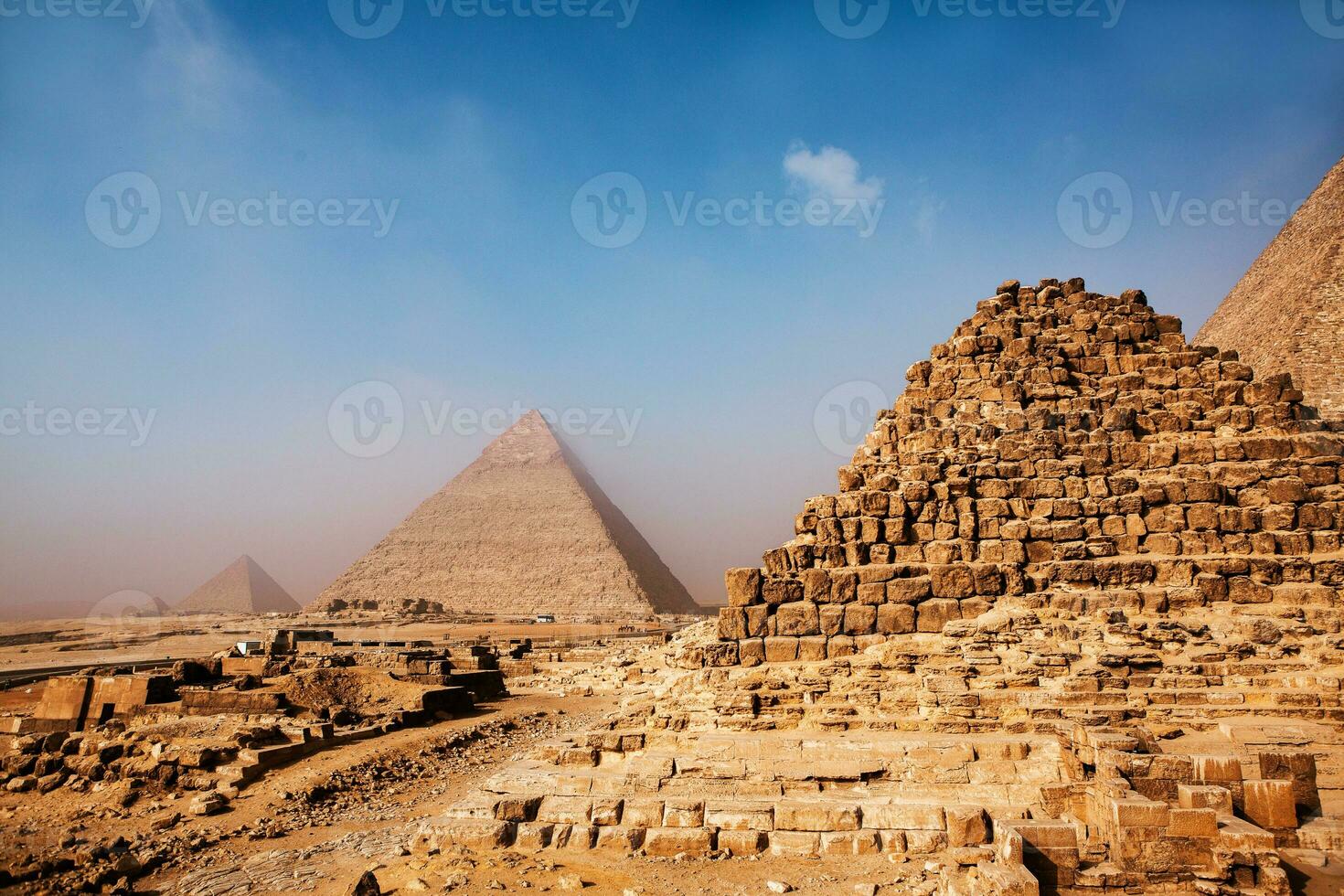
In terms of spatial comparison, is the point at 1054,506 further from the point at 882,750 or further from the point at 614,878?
the point at 614,878

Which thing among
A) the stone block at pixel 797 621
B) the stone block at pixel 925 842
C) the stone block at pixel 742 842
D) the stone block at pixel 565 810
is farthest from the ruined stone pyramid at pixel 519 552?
the stone block at pixel 925 842

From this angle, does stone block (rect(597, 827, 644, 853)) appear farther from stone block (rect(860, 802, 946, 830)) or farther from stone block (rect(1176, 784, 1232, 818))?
stone block (rect(1176, 784, 1232, 818))

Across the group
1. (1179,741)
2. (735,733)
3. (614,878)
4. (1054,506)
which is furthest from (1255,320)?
(614,878)

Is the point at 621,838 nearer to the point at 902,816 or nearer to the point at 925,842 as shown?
the point at 902,816

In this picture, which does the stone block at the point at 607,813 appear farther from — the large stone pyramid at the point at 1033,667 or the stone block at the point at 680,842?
the stone block at the point at 680,842

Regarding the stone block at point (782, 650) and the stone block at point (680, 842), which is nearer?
the stone block at point (680, 842)
